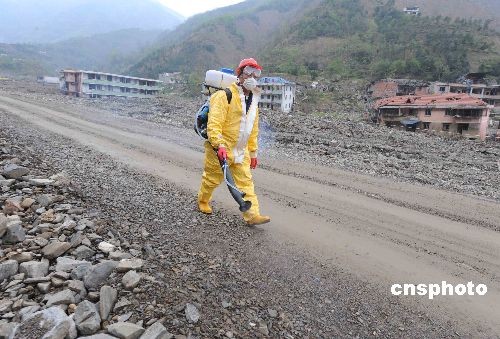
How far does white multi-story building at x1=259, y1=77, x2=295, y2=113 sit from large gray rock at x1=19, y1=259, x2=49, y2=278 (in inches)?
2006

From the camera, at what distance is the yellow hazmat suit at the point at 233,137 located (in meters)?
4.85

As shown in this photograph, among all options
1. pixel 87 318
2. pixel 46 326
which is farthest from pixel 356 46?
pixel 46 326

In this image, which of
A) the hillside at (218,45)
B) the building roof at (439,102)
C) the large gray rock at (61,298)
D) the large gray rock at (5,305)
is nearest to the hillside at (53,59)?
the hillside at (218,45)

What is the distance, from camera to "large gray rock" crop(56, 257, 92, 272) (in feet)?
10.5

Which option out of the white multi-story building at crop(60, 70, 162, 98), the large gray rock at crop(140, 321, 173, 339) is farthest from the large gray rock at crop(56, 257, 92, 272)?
the white multi-story building at crop(60, 70, 162, 98)

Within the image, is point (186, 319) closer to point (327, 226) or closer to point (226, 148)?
point (226, 148)

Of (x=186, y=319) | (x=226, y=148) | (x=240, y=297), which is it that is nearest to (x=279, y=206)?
(x=226, y=148)

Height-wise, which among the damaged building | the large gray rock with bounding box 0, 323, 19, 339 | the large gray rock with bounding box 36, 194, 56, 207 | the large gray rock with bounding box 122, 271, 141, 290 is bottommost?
the large gray rock with bounding box 0, 323, 19, 339

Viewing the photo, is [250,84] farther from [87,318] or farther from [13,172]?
[13,172]

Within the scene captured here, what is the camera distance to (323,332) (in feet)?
10.2

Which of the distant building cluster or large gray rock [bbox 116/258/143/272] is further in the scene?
the distant building cluster

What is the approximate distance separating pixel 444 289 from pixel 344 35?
366 feet

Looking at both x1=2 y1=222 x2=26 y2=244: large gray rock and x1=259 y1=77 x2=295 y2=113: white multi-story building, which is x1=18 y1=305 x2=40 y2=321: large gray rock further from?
x1=259 y1=77 x2=295 y2=113: white multi-story building

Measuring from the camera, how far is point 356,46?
92.9m
